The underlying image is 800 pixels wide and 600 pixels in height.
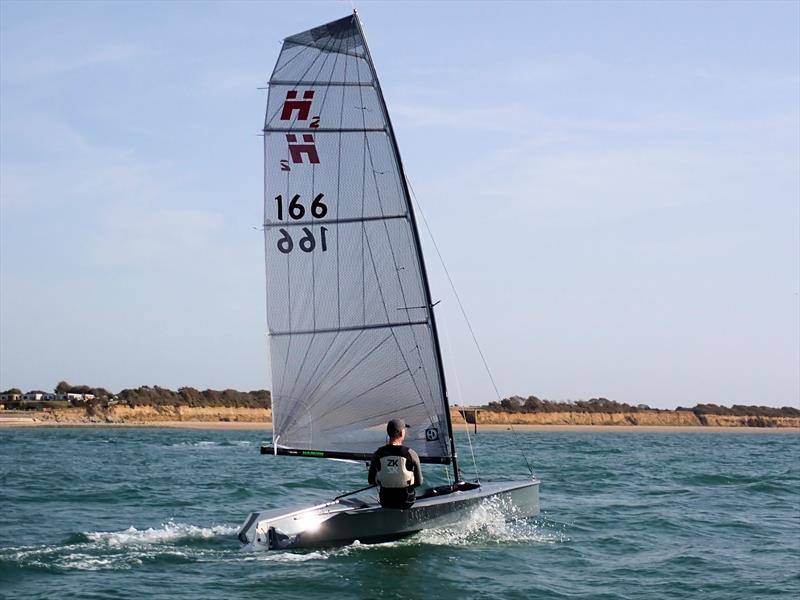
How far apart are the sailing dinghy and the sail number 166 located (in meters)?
0.01

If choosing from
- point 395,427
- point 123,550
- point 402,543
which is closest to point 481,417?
point 402,543

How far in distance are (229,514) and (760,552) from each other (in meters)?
8.78

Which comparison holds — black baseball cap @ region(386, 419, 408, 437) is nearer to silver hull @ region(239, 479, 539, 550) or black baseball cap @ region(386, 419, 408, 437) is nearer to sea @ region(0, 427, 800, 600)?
silver hull @ region(239, 479, 539, 550)

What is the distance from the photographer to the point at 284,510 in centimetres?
1423

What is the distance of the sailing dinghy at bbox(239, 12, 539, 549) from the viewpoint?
49.8ft

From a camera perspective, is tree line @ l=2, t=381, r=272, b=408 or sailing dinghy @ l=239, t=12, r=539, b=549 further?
tree line @ l=2, t=381, r=272, b=408

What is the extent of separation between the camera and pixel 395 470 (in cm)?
1359

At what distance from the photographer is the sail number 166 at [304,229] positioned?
15.3m

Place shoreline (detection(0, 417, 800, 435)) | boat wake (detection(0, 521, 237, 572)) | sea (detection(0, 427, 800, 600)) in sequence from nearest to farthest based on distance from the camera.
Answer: sea (detection(0, 427, 800, 600)) → boat wake (detection(0, 521, 237, 572)) → shoreline (detection(0, 417, 800, 435))

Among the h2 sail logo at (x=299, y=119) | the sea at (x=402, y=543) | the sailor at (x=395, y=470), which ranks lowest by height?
the sea at (x=402, y=543)

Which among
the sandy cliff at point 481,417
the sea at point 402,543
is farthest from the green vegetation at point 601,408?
the sea at point 402,543

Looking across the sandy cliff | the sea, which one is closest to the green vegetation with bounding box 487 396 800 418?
the sandy cliff

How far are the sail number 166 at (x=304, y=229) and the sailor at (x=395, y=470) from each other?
318 cm

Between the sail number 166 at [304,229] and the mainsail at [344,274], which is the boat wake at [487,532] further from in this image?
the sail number 166 at [304,229]
